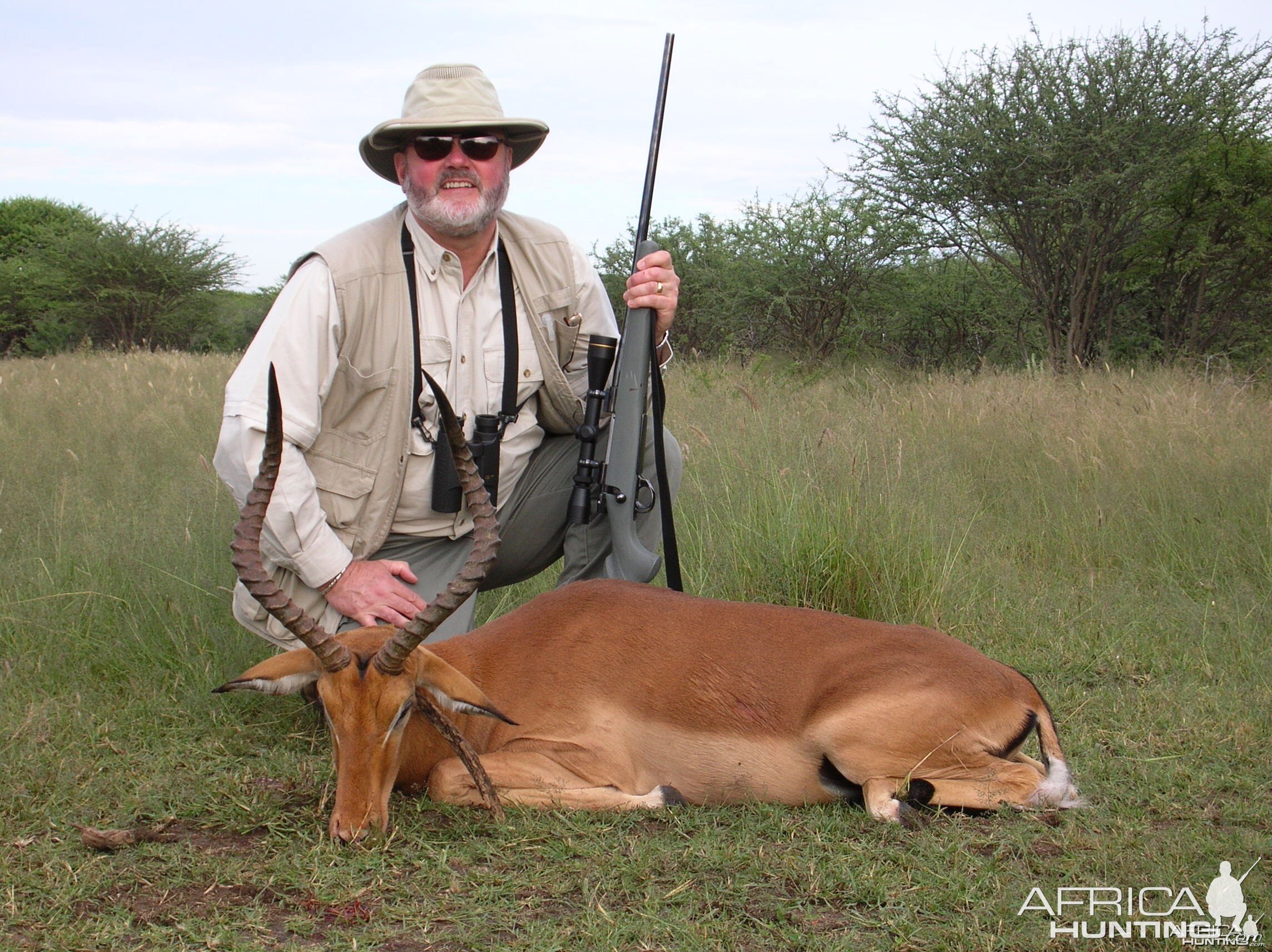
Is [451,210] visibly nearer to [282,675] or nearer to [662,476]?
[662,476]

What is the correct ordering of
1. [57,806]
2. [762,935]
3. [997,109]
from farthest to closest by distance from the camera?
1. [997,109]
2. [57,806]
3. [762,935]

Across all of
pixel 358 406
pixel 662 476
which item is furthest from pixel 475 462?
pixel 662 476

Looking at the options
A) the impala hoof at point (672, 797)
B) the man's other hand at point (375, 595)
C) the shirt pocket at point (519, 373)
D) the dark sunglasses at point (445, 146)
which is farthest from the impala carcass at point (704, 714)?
the dark sunglasses at point (445, 146)

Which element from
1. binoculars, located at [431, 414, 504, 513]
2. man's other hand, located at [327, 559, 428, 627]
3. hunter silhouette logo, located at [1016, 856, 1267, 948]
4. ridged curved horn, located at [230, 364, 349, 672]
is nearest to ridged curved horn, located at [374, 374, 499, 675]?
ridged curved horn, located at [230, 364, 349, 672]

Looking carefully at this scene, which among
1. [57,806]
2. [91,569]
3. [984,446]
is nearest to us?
[57,806]

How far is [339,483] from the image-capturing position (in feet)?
13.6

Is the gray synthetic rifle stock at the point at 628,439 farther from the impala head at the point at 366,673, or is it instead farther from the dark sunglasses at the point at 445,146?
the impala head at the point at 366,673

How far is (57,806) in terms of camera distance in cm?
334

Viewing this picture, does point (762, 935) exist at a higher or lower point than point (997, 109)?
lower

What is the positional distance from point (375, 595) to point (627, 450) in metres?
1.13

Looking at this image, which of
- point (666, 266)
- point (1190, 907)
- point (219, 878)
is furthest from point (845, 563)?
point (219, 878)

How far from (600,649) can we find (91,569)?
266 centimetres

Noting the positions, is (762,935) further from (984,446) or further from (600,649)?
(984,446)

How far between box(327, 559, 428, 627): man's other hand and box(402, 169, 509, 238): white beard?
1.23 metres
